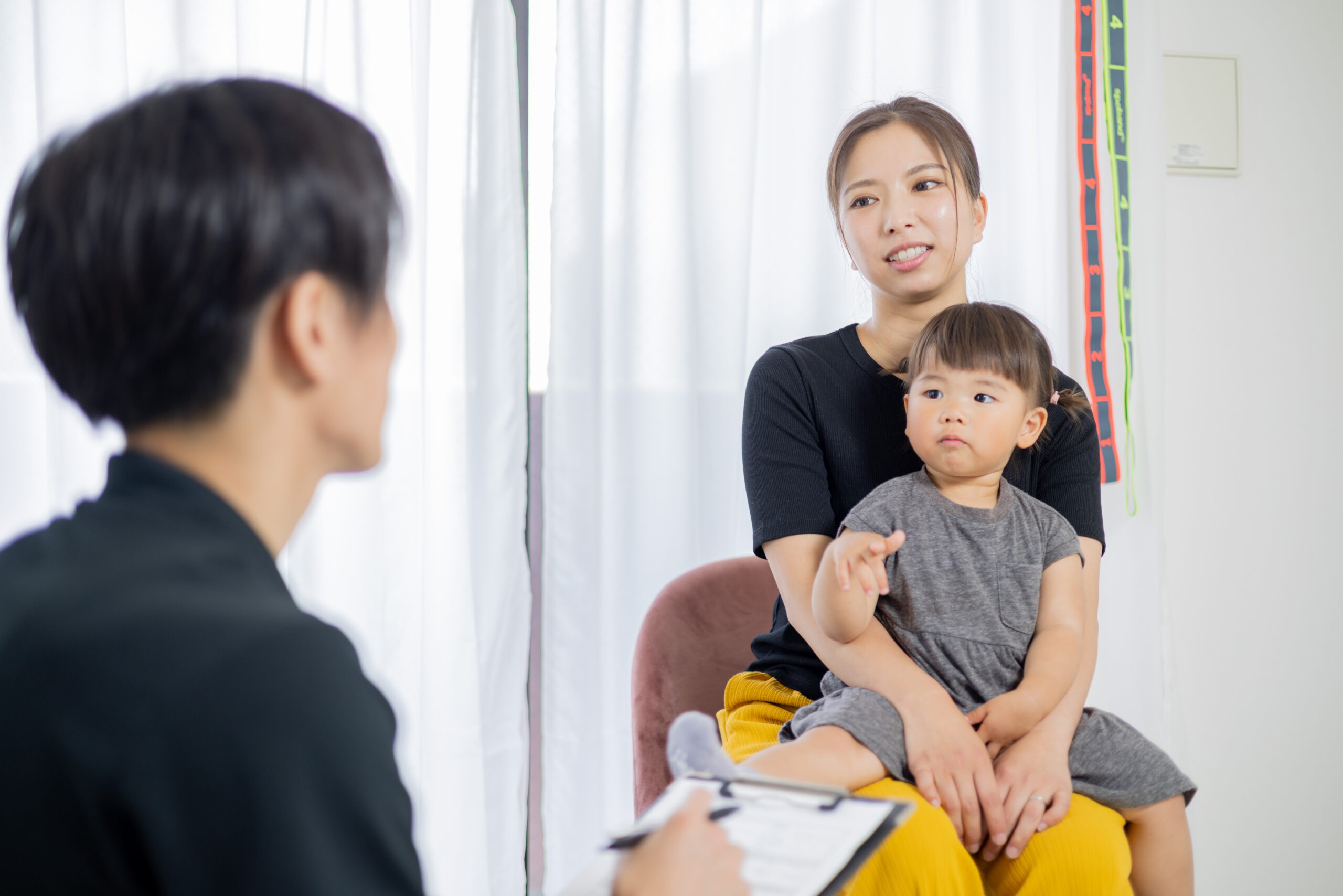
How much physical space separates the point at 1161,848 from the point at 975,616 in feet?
1.23

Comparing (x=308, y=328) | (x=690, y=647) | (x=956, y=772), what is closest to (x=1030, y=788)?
(x=956, y=772)

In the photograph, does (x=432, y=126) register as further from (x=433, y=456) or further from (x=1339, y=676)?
(x=1339, y=676)

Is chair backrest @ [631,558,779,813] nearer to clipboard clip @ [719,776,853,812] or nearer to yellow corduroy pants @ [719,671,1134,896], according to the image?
yellow corduroy pants @ [719,671,1134,896]

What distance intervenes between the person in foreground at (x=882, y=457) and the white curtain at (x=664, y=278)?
613 millimetres

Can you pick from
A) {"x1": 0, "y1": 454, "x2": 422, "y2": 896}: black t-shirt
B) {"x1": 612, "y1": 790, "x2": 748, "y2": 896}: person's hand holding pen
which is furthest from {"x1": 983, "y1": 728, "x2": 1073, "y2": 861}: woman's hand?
{"x1": 0, "y1": 454, "x2": 422, "y2": 896}: black t-shirt

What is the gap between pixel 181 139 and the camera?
0.60 m

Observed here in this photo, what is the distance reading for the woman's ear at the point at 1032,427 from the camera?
1425mm

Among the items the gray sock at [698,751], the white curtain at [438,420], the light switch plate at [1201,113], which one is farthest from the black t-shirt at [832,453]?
the light switch plate at [1201,113]

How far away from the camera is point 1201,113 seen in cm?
250

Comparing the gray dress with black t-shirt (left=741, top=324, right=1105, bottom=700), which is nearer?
the gray dress

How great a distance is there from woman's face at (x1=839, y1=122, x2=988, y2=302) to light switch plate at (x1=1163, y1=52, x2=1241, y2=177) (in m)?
1.32

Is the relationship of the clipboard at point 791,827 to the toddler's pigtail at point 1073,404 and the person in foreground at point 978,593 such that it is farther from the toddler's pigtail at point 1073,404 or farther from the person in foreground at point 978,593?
the toddler's pigtail at point 1073,404

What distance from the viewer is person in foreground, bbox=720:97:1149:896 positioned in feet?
4.01

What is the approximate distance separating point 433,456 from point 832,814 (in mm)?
1424
